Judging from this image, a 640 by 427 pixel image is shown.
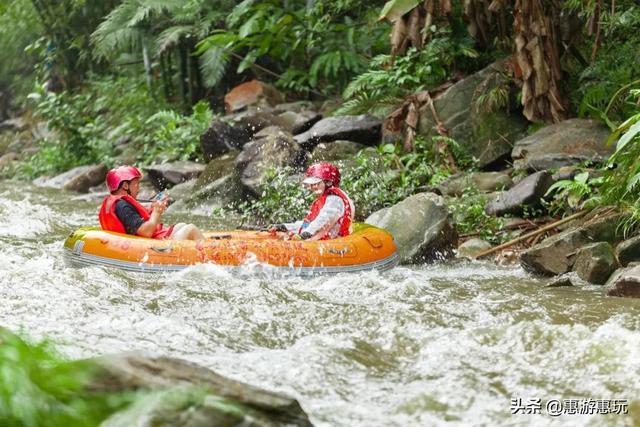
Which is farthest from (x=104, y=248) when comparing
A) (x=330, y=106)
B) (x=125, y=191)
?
(x=330, y=106)

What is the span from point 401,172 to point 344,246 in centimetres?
324

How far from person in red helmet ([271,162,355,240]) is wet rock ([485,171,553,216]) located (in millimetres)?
1798

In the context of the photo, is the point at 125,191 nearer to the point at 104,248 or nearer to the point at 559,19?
the point at 104,248

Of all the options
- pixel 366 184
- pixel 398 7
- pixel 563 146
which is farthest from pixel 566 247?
pixel 398 7

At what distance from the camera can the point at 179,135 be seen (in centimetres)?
1446

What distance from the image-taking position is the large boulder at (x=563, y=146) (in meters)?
9.18

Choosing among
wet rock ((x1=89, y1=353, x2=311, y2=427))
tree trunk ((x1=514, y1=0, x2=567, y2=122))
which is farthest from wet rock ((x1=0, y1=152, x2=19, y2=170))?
wet rock ((x1=89, y1=353, x2=311, y2=427))

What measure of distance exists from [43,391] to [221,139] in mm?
10413

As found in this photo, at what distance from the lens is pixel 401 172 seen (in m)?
10.3

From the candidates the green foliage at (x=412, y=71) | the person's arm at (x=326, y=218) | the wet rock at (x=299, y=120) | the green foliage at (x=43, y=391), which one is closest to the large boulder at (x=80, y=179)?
the wet rock at (x=299, y=120)

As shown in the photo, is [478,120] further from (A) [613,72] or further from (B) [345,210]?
(B) [345,210]

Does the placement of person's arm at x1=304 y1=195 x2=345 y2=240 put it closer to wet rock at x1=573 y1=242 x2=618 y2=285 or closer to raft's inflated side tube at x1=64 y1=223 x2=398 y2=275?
raft's inflated side tube at x1=64 y1=223 x2=398 y2=275

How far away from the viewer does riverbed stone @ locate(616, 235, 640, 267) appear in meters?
6.82

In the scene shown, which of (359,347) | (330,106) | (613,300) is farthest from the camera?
(330,106)
